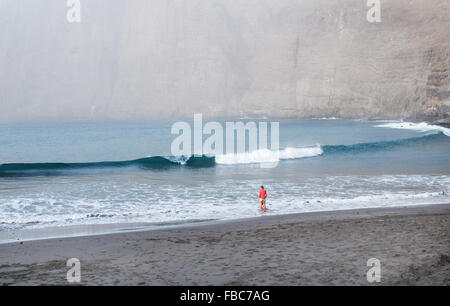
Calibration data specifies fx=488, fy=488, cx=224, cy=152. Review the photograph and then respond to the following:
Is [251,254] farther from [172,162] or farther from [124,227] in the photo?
[172,162]

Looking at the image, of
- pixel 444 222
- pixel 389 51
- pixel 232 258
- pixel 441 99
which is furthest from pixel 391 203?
pixel 389 51

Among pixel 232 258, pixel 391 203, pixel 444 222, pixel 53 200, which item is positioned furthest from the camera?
pixel 53 200

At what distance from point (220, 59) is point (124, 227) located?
105 meters

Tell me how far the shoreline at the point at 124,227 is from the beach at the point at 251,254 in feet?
0.72

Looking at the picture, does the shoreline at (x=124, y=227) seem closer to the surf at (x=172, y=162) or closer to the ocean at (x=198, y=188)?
the ocean at (x=198, y=188)

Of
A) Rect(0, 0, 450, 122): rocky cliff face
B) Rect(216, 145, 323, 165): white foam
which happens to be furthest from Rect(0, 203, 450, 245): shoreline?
Rect(0, 0, 450, 122): rocky cliff face

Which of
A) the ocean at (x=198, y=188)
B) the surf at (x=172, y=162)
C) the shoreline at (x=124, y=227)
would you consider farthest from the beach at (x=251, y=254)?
the surf at (x=172, y=162)

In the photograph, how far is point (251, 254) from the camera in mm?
6496

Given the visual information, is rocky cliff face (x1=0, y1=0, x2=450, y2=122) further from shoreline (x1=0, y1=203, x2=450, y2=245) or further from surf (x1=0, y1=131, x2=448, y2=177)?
shoreline (x1=0, y1=203, x2=450, y2=245)

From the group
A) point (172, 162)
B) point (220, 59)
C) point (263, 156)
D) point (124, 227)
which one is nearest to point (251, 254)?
point (124, 227)

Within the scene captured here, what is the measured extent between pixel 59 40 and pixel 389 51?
80.6 meters

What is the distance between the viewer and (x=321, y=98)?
94.6m

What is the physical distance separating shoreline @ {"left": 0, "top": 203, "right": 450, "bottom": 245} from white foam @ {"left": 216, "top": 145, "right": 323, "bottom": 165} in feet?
45.9
